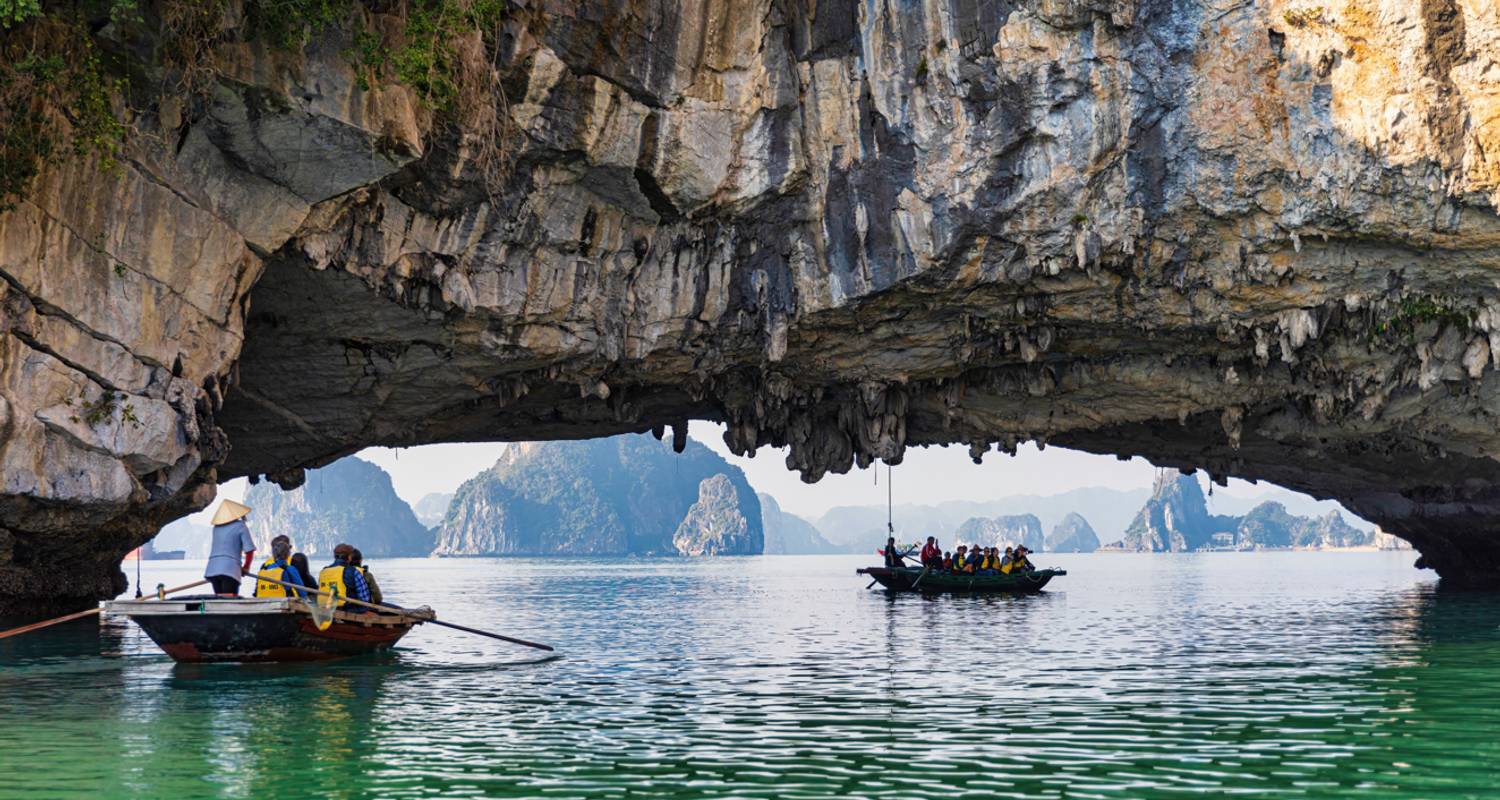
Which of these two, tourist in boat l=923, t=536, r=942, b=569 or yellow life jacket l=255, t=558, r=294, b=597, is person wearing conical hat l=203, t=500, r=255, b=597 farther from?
tourist in boat l=923, t=536, r=942, b=569

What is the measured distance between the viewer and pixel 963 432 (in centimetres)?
3058

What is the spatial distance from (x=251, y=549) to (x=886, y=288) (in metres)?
10.5

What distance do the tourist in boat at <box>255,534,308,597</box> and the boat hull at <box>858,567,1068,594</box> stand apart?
27036mm

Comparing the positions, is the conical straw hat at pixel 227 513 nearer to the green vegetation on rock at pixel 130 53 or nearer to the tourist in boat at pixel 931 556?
the green vegetation on rock at pixel 130 53

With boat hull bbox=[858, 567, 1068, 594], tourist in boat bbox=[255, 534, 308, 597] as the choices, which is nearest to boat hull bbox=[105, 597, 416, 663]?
tourist in boat bbox=[255, 534, 308, 597]

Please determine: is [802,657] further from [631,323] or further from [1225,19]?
[1225,19]

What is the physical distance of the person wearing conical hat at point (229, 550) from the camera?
18359 mm

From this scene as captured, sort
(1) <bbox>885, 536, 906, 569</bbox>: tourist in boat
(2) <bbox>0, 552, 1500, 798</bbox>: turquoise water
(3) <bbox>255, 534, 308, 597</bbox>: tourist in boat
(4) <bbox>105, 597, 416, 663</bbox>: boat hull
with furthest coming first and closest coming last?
1. (1) <bbox>885, 536, 906, 569</bbox>: tourist in boat
2. (3) <bbox>255, 534, 308, 597</bbox>: tourist in boat
3. (4) <bbox>105, 597, 416, 663</bbox>: boat hull
4. (2) <bbox>0, 552, 1500, 798</bbox>: turquoise water

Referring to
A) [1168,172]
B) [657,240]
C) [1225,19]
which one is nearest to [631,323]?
[657,240]

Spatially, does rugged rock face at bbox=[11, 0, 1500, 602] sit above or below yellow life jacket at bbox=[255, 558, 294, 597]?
above

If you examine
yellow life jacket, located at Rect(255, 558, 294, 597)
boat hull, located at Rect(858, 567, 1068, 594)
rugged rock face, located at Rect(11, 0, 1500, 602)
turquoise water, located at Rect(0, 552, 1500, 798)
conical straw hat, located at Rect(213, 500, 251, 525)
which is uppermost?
rugged rock face, located at Rect(11, 0, 1500, 602)

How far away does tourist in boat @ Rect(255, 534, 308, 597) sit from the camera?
1942 cm

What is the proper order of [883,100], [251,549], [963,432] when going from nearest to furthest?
[251,549]
[883,100]
[963,432]

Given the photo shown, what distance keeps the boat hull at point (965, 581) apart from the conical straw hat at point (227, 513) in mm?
28509
